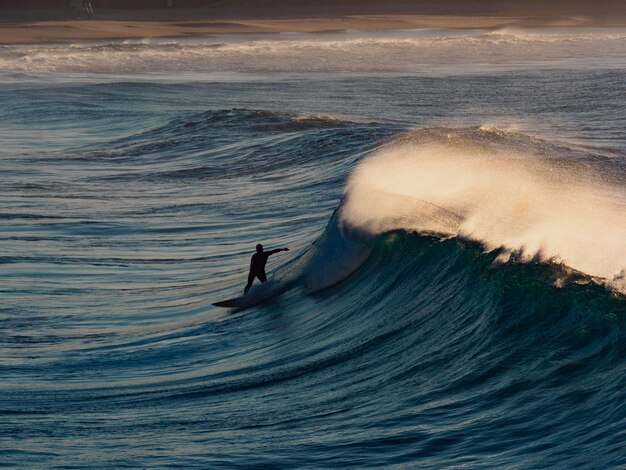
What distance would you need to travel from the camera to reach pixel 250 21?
76.1m

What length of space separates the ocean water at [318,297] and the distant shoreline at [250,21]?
36786 mm

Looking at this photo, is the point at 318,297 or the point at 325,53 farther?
the point at 325,53

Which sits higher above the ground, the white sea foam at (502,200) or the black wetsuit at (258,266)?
the white sea foam at (502,200)

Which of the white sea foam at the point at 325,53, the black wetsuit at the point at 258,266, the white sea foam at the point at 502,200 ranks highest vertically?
the white sea foam at the point at 502,200

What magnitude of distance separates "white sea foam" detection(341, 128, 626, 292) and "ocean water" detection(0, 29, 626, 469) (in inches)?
1.9

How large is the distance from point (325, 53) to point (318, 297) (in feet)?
144

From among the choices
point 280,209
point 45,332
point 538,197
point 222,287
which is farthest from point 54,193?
point 538,197

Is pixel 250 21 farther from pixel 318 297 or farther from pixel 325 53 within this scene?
pixel 318 297

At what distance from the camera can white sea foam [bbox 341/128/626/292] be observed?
1254 cm

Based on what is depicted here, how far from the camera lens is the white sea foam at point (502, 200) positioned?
12539 millimetres

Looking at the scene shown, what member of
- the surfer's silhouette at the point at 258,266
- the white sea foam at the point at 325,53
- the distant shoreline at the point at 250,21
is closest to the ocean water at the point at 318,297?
the surfer's silhouette at the point at 258,266

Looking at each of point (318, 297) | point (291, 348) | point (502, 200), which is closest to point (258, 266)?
point (318, 297)

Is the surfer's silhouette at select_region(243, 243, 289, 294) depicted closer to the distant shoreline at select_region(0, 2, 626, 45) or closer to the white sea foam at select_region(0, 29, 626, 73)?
the white sea foam at select_region(0, 29, 626, 73)

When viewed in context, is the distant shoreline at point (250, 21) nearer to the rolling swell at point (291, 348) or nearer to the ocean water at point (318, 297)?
the ocean water at point (318, 297)
